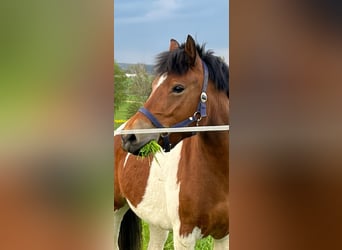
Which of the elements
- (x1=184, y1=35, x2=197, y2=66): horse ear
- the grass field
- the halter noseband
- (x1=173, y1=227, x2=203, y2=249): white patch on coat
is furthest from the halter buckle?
(x1=173, y1=227, x2=203, y2=249): white patch on coat

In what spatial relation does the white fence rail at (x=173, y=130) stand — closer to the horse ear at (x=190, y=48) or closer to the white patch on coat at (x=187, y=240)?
the horse ear at (x=190, y=48)

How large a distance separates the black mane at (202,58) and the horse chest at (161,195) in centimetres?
23

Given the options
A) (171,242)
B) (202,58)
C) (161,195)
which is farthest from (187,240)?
(202,58)

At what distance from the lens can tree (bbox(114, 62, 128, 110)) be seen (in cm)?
142
